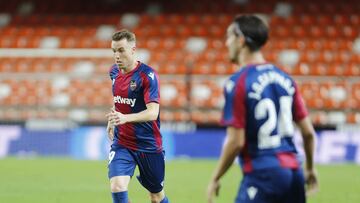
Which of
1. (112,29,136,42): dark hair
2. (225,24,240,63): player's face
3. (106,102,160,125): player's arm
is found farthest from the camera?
(112,29,136,42): dark hair

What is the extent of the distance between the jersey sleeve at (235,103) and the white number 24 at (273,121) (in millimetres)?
109

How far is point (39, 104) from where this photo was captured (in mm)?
22938

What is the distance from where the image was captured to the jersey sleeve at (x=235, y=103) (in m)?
5.14

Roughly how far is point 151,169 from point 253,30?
3.64 m

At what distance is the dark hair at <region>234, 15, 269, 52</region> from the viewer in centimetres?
515

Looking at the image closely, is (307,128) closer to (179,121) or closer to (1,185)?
(1,185)

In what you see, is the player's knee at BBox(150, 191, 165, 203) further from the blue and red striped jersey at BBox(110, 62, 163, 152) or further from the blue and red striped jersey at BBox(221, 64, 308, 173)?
the blue and red striped jersey at BBox(221, 64, 308, 173)

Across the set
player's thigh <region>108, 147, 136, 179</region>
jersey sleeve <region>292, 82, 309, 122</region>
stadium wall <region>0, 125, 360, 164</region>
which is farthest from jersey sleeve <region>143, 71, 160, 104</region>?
stadium wall <region>0, 125, 360, 164</region>

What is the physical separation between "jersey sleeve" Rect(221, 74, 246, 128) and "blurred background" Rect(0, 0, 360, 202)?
42.8 feet

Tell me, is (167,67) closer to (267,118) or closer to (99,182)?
(99,182)

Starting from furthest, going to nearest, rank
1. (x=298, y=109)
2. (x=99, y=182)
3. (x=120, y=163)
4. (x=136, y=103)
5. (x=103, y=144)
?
(x=103, y=144)
(x=99, y=182)
(x=136, y=103)
(x=120, y=163)
(x=298, y=109)

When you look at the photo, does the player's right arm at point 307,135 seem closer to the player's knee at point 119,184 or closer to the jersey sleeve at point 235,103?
the jersey sleeve at point 235,103

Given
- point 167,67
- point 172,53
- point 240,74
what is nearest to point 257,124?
point 240,74

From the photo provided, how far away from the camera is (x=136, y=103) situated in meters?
8.40
